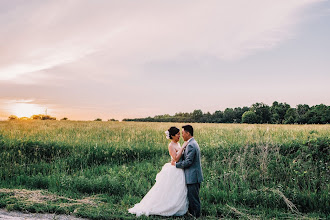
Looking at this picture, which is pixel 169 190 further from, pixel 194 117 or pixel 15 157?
pixel 194 117

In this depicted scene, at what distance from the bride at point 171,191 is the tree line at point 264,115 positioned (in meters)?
66.0

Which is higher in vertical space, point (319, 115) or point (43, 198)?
point (319, 115)

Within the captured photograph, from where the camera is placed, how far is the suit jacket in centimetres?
644

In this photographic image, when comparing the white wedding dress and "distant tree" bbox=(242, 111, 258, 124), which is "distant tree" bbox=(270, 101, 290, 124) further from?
the white wedding dress

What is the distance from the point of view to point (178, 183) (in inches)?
265

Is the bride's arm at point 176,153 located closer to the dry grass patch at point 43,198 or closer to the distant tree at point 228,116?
the dry grass patch at point 43,198

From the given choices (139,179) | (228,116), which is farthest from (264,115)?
(139,179)

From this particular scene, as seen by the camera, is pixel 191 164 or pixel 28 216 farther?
pixel 28 216

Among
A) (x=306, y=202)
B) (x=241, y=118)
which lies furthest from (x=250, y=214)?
(x=241, y=118)

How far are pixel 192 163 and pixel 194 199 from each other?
3.22 feet

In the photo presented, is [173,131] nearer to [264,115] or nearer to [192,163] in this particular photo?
[192,163]

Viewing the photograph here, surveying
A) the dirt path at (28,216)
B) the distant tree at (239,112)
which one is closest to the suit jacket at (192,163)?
the dirt path at (28,216)

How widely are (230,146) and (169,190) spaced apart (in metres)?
7.46

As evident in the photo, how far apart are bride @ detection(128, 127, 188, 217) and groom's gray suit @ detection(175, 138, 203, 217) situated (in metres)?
0.13
